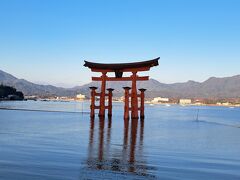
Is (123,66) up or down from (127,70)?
up

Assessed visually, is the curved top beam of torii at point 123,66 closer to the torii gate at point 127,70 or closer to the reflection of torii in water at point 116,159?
the torii gate at point 127,70

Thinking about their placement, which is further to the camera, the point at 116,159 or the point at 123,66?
the point at 123,66

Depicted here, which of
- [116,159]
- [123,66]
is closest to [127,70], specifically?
[123,66]

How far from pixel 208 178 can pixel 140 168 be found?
2.04 metres

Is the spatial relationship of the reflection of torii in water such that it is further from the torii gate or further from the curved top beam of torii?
the torii gate

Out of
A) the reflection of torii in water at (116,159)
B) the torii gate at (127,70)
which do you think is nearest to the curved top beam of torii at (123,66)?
the torii gate at (127,70)

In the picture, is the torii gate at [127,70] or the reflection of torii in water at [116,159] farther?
the torii gate at [127,70]

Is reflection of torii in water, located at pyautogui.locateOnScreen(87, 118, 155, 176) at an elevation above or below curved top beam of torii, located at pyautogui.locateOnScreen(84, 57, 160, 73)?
below

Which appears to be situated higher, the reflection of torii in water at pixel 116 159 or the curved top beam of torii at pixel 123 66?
the curved top beam of torii at pixel 123 66

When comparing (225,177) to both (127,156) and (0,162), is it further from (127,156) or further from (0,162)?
(0,162)

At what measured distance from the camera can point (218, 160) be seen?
13117 mm

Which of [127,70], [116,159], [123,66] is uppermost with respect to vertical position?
[123,66]

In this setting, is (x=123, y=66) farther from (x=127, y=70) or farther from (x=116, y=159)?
Result: (x=116, y=159)

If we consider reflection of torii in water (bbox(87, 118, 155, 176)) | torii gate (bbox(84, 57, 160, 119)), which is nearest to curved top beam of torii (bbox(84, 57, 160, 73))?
torii gate (bbox(84, 57, 160, 119))
